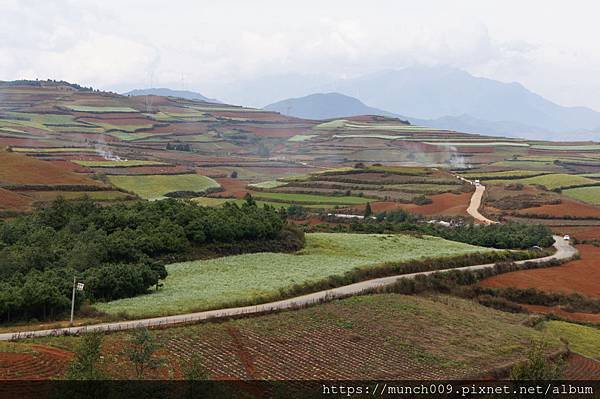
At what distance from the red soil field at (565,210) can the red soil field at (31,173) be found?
60624mm

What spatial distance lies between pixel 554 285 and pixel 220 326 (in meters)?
33.3

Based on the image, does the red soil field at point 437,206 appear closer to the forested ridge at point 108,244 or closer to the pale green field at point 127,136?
the forested ridge at point 108,244

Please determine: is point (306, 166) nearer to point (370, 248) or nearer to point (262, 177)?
point (262, 177)

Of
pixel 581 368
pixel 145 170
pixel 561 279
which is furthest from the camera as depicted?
pixel 145 170

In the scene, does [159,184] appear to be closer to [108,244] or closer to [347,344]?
[108,244]

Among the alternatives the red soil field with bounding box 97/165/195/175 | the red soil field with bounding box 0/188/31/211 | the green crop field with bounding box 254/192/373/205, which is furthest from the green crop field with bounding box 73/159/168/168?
the red soil field with bounding box 0/188/31/211

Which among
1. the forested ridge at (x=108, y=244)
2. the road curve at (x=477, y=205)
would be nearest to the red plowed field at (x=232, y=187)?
the road curve at (x=477, y=205)

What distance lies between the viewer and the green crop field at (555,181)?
423 feet

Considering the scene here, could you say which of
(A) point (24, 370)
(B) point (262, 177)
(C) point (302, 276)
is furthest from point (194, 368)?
(B) point (262, 177)

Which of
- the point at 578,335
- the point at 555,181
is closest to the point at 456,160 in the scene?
the point at 555,181

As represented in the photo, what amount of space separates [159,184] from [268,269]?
71933 mm

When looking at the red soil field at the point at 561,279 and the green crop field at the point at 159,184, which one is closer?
the red soil field at the point at 561,279

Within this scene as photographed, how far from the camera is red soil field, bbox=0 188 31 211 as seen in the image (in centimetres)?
8219

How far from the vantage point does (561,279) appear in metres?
61.1
